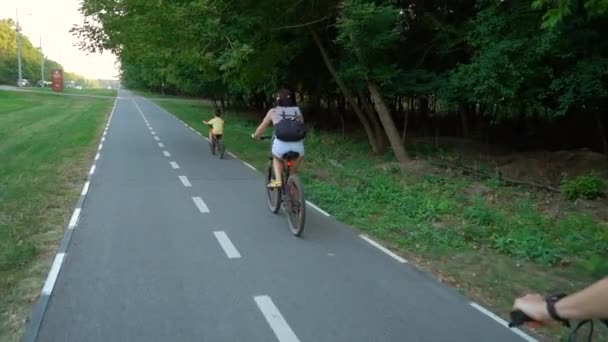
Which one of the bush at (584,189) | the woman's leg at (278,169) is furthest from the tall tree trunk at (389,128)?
the woman's leg at (278,169)

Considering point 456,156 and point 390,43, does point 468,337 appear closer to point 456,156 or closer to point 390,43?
point 390,43

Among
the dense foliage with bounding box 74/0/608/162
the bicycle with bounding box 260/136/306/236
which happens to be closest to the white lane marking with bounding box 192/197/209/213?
the bicycle with bounding box 260/136/306/236

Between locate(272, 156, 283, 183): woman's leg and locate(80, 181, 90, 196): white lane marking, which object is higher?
locate(272, 156, 283, 183): woman's leg

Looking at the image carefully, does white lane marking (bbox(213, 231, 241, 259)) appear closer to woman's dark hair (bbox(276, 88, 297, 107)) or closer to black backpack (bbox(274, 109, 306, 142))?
black backpack (bbox(274, 109, 306, 142))

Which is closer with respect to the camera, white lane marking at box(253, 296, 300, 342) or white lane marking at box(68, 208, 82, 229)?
white lane marking at box(253, 296, 300, 342)

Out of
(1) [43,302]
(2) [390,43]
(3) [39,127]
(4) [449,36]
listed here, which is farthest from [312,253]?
(3) [39,127]

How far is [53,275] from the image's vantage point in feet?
19.8

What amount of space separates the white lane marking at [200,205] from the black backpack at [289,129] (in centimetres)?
213

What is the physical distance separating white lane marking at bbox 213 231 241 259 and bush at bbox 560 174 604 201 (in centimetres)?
705

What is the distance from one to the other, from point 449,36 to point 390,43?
2705 mm

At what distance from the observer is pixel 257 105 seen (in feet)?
158

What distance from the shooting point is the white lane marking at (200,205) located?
31.7 ft

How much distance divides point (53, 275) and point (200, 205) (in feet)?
13.7

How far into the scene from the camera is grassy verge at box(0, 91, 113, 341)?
5.49 meters
